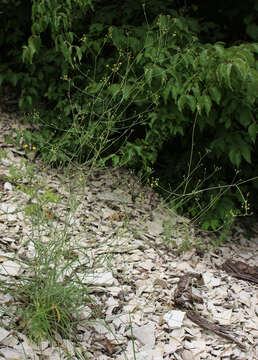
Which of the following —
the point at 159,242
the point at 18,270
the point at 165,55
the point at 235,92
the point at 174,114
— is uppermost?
the point at 165,55

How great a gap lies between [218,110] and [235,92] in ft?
0.88

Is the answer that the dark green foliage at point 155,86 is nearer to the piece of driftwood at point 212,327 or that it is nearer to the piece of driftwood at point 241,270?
the piece of driftwood at point 241,270

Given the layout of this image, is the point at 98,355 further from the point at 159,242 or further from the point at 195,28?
the point at 195,28

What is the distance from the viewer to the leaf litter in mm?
1987

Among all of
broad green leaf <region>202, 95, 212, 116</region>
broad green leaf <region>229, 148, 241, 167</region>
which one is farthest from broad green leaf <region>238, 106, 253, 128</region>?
broad green leaf <region>202, 95, 212, 116</region>

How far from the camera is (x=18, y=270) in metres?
2.24

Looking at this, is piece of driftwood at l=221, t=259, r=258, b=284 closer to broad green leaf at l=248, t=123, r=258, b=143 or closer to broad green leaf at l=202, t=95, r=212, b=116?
broad green leaf at l=248, t=123, r=258, b=143

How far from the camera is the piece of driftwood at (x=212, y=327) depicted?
2.17 m

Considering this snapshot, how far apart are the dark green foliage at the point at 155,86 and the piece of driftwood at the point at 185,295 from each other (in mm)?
455

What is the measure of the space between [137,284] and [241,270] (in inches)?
36.6

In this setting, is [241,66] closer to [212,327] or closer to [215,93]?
[215,93]

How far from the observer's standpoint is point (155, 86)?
313 cm

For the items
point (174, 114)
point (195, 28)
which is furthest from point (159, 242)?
point (195, 28)

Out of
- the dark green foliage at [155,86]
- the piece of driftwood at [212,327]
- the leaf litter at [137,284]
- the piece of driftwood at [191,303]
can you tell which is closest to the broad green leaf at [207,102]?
the dark green foliage at [155,86]
